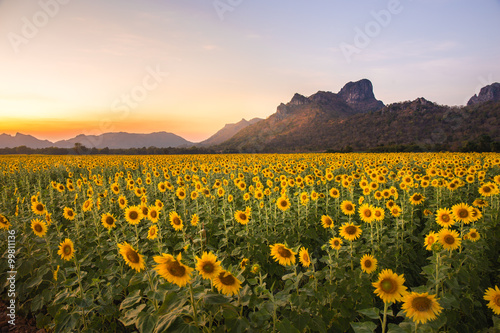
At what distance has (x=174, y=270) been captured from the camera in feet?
6.36

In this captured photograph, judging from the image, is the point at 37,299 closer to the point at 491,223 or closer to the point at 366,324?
the point at 366,324

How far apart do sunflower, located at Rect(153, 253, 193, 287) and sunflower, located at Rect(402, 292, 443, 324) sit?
1694mm

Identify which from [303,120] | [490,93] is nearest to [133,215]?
[303,120]

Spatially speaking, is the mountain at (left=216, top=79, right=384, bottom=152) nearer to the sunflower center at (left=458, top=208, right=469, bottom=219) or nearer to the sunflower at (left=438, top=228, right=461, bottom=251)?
the sunflower center at (left=458, top=208, right=469, bottom=219)

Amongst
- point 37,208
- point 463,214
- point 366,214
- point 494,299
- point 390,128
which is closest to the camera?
point 494,299

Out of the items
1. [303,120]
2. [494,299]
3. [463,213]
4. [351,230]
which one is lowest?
[494,299]

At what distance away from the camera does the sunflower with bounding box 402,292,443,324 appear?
190cm

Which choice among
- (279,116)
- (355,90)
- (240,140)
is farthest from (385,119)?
(355,90)

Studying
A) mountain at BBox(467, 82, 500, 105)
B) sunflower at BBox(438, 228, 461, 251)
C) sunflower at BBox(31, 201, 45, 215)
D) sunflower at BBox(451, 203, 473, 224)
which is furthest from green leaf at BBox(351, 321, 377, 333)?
mountain at BBox(467, 82, 500, 105)

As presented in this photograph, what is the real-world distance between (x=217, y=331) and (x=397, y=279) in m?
1.63

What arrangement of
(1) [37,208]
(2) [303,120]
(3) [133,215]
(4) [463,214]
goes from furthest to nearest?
(2) [303,120] → (1) [37,208] → (3) [133,215] → (4) [463,214]

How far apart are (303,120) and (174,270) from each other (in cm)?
12450

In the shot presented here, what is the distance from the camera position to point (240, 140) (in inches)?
5022

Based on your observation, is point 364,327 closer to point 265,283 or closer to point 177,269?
point 265,283
